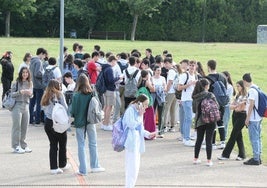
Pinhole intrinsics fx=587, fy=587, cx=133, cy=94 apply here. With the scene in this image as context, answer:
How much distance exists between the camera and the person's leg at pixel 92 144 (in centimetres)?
1018

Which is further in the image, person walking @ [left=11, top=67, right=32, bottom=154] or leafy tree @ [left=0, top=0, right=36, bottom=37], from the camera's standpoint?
leafy tree @ [left=0, top=0, right=36, bottom=37]

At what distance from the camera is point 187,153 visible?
1222 centimetres

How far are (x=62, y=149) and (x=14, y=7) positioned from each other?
196 ft

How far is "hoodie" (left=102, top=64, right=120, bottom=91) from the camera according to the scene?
14.3 meters

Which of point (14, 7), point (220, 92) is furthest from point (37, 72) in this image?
point (14, 7)

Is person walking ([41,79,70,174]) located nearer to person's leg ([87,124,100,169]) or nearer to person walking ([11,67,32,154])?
person's leg ([87,124,100,169])

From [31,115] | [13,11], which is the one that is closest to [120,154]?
[31,115]

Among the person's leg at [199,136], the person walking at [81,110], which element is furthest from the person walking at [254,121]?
the person walking at [81,110]

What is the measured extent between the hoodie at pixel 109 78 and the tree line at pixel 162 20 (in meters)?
57.2

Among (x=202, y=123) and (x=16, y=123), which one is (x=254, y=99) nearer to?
(x=202, y=123)

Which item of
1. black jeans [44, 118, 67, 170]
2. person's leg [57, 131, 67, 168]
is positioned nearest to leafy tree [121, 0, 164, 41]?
person's leg [57, 131, 67, 168]

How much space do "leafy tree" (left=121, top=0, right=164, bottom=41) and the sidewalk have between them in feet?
187

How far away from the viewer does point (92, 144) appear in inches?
404

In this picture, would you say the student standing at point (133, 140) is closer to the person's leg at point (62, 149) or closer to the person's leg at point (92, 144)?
the person's leg at point (92, 144)
